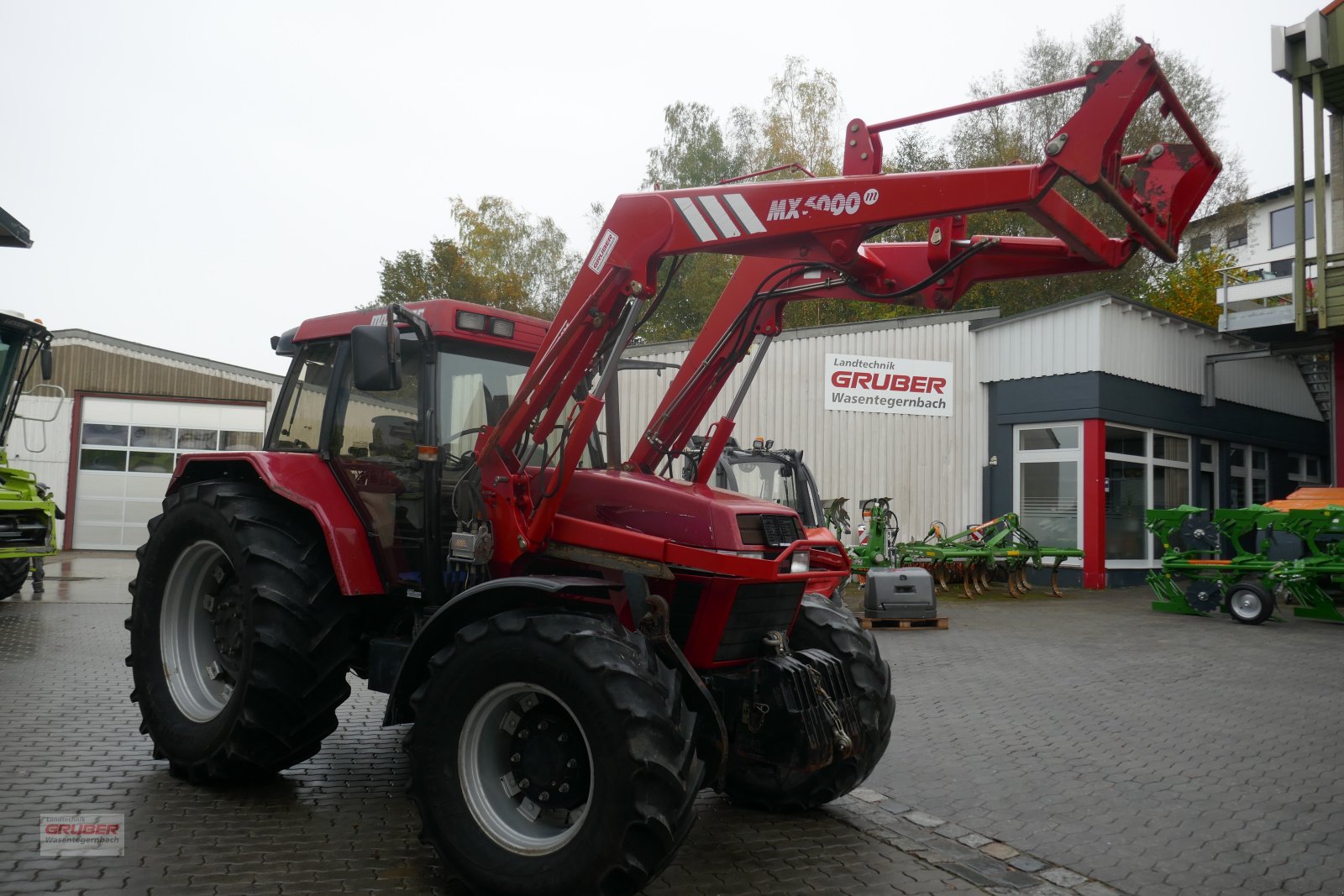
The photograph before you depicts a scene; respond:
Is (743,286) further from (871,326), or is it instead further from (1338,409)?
(1338,409)

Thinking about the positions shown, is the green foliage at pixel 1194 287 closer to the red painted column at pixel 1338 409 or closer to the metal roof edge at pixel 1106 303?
the metal roof edge at pixel 1106 303

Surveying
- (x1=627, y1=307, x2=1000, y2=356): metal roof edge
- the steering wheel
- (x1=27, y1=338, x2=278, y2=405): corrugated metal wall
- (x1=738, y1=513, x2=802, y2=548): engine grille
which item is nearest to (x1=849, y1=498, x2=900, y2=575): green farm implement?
(x1=627, y1=307, x2=1000, y2=356): metal roof edge

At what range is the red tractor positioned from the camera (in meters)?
3.79

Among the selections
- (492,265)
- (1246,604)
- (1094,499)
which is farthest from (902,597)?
(492,265)

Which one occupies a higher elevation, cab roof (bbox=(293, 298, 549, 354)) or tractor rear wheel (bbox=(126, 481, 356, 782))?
cab roof (bbox=(293, 298, 549, 354))

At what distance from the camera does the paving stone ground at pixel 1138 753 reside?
15.7ft

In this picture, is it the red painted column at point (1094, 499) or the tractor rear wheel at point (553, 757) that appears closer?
the tractor rear wheel at point (553, 757)

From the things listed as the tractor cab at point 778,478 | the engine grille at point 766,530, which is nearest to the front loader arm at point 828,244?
the engine grille at point 766,530

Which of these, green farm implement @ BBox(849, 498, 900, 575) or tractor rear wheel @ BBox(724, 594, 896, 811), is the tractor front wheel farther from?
green farm implement @ BBox(849, 498, 900, 575)

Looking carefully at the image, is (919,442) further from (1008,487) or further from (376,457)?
(376,457)

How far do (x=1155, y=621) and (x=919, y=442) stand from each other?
6.82 metres

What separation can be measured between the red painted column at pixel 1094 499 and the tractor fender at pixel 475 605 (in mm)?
16702

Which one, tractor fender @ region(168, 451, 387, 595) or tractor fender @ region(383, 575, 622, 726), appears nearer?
tractor fender @ region(383, 575, 622, 726)

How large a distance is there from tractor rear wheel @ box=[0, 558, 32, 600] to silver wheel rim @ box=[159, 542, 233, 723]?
863 cm
